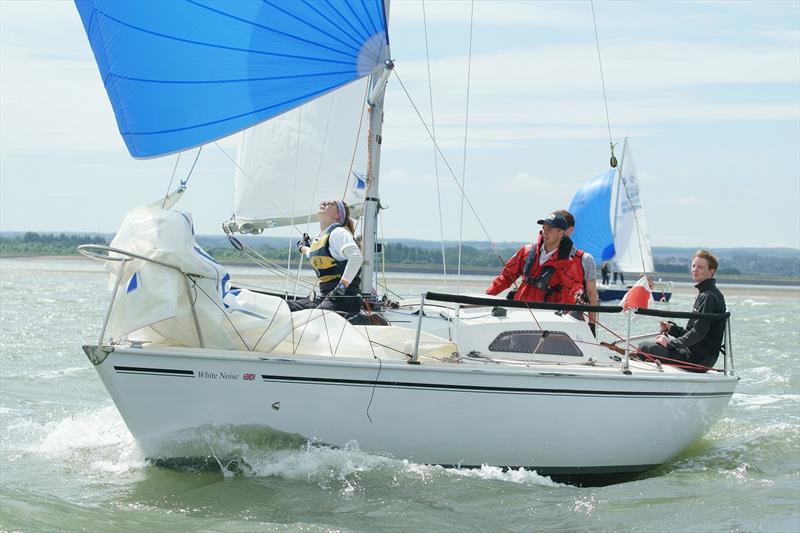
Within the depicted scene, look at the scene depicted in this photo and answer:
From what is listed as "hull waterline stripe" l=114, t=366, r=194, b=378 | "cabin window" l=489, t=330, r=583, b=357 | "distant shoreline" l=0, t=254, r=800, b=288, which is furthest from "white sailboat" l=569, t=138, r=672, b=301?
"distant shoreline" l=0, t=254, r=800, b=288

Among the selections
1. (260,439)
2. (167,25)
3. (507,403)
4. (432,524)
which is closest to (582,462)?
(507,403)

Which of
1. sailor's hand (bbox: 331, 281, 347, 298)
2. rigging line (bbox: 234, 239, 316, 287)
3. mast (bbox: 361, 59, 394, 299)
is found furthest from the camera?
rigging line (bbox: 234, 239, 316, 287)

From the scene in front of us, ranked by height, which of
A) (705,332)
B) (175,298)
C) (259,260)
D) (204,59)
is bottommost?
(705,332)

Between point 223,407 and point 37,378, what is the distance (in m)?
6.70

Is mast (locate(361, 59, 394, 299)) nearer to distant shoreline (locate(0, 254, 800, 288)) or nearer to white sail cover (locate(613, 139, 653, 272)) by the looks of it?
white sail cover (locate(613, 139, 653, 272))

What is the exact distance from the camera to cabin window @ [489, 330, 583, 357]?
820 centimetres

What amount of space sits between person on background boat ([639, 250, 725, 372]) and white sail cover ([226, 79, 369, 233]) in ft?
13.5

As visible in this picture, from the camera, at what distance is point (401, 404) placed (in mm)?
7402

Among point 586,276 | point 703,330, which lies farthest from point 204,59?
point 703,330

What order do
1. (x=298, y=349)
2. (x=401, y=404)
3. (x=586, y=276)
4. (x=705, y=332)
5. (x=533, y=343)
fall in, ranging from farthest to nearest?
(x=586, y=276) → (x=705, y=332) → (x=533, y=343) → (x=298, y=349) → (x=401, y=404)

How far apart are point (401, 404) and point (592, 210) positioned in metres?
33.7

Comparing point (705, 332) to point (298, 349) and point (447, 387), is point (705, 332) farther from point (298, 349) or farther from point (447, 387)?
point (298, 349)

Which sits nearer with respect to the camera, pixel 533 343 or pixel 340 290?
pixel 340 290

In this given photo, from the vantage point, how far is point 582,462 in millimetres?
7977
